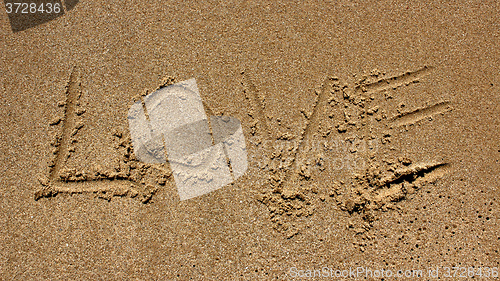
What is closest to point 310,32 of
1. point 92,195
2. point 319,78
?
point 319,78

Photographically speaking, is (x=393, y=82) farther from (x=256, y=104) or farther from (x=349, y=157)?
(x=256, y=104)

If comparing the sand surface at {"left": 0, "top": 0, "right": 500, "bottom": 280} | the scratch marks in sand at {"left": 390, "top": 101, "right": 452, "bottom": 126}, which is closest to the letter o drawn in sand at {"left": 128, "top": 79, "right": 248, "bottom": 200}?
the sand surface at {"left": 0, "top": 0, "right": 500, "bottom": 280}

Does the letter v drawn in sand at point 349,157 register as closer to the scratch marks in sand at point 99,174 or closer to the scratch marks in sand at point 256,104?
the scratch marks in sand at point 256,104

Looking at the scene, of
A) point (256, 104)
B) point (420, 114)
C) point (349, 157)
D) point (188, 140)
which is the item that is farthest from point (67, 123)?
point (420, 114)

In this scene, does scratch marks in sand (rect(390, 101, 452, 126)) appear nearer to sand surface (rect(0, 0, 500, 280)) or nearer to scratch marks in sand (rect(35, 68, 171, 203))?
sand surface (rect(0, 0, 500, 280))

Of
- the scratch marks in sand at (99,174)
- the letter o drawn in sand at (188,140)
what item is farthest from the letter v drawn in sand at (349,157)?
the scratch marks in sand at (99,174)

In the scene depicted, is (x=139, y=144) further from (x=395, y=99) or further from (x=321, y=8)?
(x=395, y=99)
